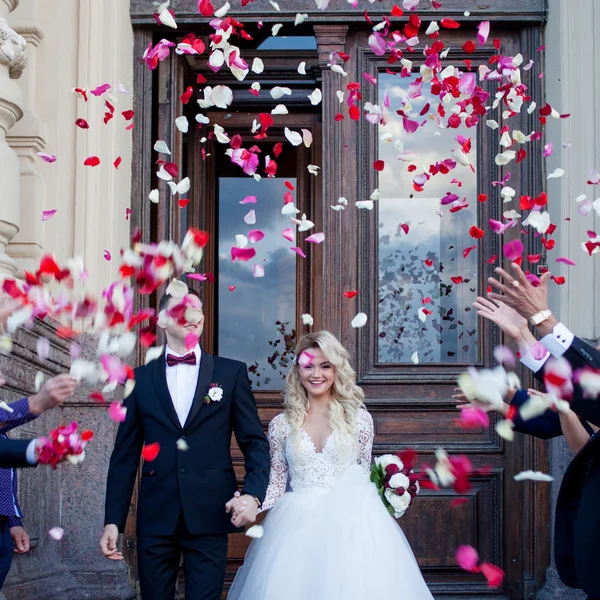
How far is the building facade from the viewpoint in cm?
623

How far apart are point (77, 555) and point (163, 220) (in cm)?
215

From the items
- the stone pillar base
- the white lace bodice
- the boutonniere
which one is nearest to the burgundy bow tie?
the boutonniere

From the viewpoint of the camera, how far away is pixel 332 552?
5289mm

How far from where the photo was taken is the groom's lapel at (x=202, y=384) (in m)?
5.12

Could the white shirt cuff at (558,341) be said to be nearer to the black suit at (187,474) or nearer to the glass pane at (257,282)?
the black suit at (187,474)

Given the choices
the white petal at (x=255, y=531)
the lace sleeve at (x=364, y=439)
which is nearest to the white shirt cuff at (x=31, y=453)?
the white petal at (x=255, y=531)

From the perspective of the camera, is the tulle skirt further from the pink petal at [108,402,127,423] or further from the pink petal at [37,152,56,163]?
the pink petal at [37,152,56,163]

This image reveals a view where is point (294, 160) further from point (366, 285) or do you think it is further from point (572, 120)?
point (572, 120)

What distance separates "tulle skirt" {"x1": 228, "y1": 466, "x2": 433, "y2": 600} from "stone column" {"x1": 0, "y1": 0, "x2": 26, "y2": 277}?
1.93 meters

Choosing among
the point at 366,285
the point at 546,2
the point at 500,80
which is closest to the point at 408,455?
the point at 366,285

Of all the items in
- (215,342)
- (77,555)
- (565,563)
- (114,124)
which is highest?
(114,124)

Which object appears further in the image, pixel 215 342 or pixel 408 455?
pixel 215 342

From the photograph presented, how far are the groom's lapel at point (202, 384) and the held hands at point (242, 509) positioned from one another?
502 mm

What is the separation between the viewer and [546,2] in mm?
6809
